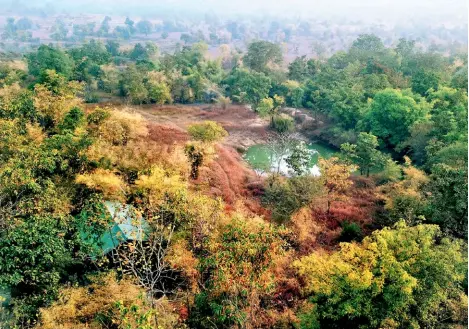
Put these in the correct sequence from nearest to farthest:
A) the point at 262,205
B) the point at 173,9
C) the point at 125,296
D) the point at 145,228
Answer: the point at 125,296
the point at 145,228
the point at 262,205
the point at 173,9

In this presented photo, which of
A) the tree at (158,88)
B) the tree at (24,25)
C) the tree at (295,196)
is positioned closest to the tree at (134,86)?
the tree at (158,88)

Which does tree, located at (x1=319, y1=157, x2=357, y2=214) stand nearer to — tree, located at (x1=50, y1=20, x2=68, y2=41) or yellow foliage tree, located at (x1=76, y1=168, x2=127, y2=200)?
yellow foliage tree, located at (x1=76, y1=168, x2=127, y2=200)

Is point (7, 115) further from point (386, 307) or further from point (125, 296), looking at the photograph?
point (386, 307)

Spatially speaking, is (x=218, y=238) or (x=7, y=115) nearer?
(x=218, y=238)

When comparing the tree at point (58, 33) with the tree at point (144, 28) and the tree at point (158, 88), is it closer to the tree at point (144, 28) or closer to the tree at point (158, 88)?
the tree at point (144, 28)

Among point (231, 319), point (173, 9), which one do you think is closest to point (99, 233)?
point (231, 319)

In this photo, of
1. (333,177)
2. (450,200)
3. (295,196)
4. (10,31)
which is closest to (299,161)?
(333,177)
